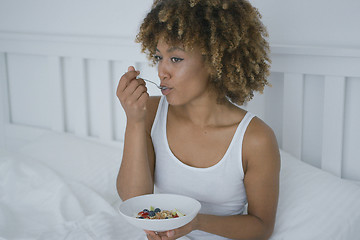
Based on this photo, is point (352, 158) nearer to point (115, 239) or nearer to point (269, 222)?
point (269, 222)

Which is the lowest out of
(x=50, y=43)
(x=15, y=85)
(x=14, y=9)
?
(x=15, y=85)

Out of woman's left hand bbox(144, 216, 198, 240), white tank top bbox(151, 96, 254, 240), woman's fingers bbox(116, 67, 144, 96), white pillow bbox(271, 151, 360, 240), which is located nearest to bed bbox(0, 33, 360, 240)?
white pillow bbox(271, 151, 360, 240)

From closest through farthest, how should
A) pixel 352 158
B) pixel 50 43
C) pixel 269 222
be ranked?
pixel 269 222 → pixel 352 158 → pixel 50 43

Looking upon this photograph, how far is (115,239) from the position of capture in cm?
129

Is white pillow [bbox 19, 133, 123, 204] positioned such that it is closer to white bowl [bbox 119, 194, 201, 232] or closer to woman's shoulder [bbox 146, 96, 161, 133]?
woman's shoulder [bbox 146, 96, 161, 133]

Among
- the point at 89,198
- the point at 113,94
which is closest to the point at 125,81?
the point at 89,198

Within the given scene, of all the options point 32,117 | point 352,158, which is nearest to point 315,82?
point 352,158

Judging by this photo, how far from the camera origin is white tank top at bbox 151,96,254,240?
1.25m

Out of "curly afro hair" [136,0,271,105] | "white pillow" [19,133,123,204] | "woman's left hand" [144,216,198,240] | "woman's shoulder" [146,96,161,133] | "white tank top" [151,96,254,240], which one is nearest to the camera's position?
"woman's left hand" [144,216,198,240]

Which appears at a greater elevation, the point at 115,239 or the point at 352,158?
the point at 352,158

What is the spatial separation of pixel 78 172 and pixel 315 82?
2.72 feet

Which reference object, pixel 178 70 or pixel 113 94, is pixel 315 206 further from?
pixel 113 94

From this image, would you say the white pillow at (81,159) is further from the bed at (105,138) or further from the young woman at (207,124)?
the young woman at (207,124)

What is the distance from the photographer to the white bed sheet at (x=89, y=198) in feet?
4.19
